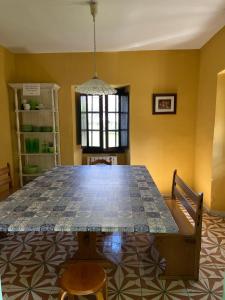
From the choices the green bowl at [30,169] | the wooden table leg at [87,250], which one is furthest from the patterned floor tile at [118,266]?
the green bowl at [30,169]

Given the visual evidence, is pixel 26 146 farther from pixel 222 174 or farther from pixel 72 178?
pixel 222 174

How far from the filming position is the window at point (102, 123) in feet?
13.8

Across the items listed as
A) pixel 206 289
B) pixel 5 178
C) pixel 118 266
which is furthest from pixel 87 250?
pixel 5 178

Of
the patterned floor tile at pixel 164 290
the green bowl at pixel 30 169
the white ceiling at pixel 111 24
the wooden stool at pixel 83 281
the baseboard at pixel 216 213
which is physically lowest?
the patterned floor tile at pixel 164 290

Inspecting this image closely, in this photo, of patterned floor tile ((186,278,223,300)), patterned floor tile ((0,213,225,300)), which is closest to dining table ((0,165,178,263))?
patterned floor tile ((0,213,225,300))

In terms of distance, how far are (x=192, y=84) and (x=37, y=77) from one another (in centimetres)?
250

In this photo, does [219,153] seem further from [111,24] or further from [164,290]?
[111,24]

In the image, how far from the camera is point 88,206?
164cm

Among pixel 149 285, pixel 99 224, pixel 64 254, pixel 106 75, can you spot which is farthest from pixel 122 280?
pixel 106 75

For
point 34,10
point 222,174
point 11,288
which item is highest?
point 34,10

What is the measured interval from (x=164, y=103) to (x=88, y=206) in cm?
254

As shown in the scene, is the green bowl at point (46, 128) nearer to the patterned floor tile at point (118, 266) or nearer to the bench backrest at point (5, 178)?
the bench backrest at point (5, 178)

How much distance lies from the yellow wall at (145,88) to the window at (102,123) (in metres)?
0.45

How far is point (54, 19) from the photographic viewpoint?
2447mm
